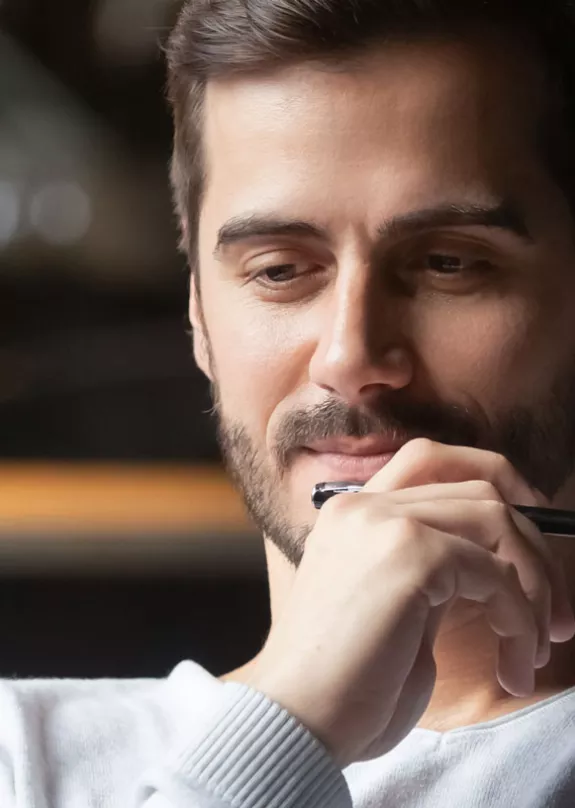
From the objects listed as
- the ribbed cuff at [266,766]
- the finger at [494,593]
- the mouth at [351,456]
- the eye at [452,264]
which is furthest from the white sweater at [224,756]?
the eye at [452,264]

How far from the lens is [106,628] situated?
134cm

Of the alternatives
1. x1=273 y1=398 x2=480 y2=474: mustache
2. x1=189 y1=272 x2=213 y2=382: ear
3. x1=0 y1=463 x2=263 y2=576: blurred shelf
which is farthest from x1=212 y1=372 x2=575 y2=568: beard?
x1=0 y1=463 x2=263 y2=576: blurred shelf

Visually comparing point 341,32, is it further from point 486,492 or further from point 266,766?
point 266,766

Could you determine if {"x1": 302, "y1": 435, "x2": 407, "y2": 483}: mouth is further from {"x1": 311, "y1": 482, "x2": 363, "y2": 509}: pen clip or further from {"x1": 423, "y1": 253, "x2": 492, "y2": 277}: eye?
{"x1": 423, "y1": 253, "x2": 492, "y2": 277}: eye

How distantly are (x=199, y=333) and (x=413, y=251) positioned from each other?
0.33m

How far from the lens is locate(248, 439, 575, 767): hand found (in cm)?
72

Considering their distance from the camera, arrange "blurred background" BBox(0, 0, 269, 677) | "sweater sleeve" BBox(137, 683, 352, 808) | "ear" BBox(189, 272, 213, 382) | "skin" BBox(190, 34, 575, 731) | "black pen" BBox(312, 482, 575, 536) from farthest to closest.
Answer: "blurred background" BBox(0, 0, 269, 677) < "ear" BBox(189, 272, 213, 382) < "skin" BBox(190, 34, 575, 731) < "black pen" BBox(312, 482, 575, 536) < "sweater sleeve" BBox(137, 683, 352, 808)

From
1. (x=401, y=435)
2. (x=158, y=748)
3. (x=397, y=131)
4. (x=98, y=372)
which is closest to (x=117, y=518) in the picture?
(x=98, y=372)

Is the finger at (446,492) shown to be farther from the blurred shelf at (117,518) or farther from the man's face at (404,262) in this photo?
the blurred shelf at (117,518)

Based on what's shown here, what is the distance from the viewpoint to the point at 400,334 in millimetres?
Answer: 922

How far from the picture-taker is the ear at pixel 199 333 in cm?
112

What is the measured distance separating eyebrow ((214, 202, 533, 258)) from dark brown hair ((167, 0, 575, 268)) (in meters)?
0.07

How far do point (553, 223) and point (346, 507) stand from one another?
339 millimetres

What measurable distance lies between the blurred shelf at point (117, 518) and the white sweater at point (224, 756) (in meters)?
0.25
